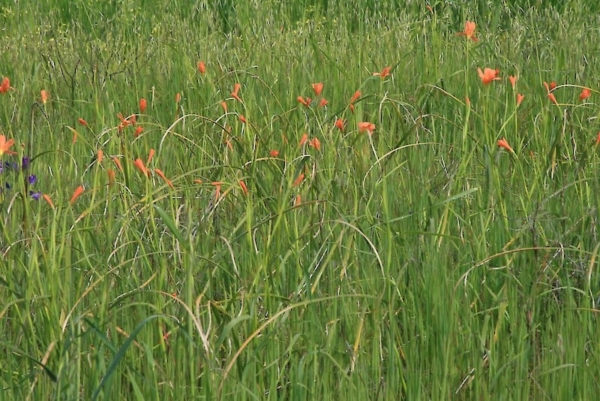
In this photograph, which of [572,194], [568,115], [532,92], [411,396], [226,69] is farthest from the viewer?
[226,69]

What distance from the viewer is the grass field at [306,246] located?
1700mm

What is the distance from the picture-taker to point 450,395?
174 centimetres

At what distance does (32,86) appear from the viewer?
3.79 m

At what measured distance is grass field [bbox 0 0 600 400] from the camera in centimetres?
170

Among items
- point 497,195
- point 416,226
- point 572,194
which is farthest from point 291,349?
point 572,194

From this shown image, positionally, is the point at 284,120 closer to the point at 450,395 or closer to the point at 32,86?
the point at 32,86

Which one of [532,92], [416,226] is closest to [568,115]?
[532,92]

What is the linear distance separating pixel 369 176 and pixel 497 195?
0.34 m

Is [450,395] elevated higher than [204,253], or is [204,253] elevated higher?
[204,253]

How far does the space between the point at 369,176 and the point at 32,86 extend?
170 cm

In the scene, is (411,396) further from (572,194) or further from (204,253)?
(572,194)

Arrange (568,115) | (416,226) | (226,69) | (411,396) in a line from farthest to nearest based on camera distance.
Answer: (226,69)
(568,115)
(416,226)
(411,396)

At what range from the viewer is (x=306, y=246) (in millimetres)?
2141

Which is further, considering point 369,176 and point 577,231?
point 369,176
